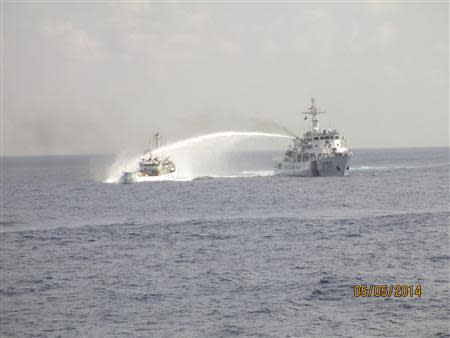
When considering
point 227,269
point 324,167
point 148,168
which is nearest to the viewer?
point 227,269

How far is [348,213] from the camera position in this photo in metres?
74.4

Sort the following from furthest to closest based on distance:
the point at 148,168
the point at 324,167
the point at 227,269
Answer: the point at 148,168, the point at 324,167, the point at 227,269

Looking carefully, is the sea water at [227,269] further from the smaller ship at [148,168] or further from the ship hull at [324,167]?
the smaller ship at [148,168]

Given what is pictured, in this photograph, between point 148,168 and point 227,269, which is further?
point 148,168

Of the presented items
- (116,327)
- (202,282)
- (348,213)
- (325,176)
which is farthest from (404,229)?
(325,176)

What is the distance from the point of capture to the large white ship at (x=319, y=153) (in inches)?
5202

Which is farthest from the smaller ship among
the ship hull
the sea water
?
the sea water

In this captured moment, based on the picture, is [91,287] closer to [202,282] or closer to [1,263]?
[202,282]

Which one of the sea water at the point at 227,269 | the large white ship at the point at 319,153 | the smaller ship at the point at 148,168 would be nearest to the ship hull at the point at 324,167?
the large white ship at the point at 319,153

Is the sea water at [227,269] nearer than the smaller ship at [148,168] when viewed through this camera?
Yes

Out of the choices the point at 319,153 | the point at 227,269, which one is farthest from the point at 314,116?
the point at 227,269

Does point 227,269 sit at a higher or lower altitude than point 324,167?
lower

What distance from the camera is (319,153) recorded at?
439 ft

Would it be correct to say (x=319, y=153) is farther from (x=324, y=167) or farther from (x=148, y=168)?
(x=148, y=168)
